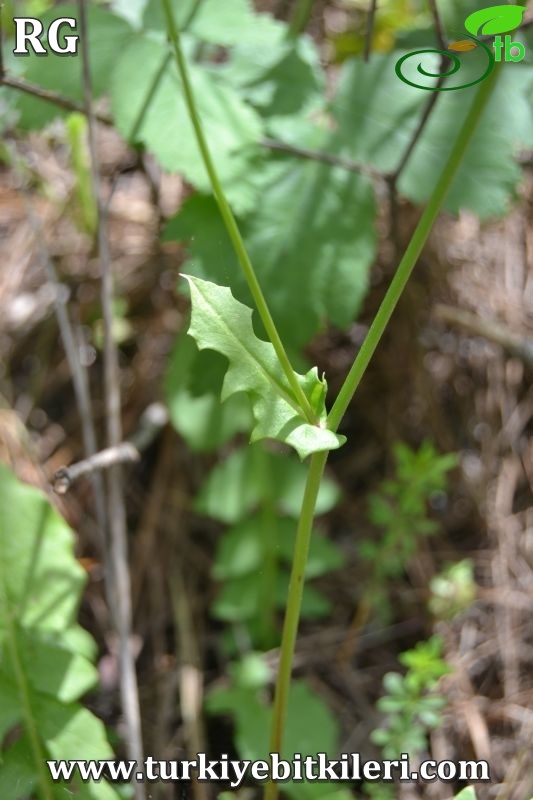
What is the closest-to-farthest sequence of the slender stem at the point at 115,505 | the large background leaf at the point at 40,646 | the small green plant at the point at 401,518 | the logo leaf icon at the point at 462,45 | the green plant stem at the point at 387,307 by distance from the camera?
the green plant stem at the point at 387,307
the large background leaf at the point at 40,646
the slender stem at the point at 115,505
the logo leaf icon at the point at 462,45
the small green plant at the point at 401,518

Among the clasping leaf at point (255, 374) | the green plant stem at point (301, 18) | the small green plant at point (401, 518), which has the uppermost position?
the green plant stem at point (301, 18)

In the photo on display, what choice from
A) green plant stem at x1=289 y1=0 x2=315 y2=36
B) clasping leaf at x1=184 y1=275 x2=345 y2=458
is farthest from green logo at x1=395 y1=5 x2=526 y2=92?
clasping leaf at x1=184 y1=275 x2=345 y2=458

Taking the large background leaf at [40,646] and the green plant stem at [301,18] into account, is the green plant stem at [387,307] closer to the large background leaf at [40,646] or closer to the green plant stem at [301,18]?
the large background leaf at [40,646]

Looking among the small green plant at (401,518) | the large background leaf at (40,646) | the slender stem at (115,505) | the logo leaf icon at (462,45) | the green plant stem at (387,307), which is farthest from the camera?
the small green plant at (401,518)

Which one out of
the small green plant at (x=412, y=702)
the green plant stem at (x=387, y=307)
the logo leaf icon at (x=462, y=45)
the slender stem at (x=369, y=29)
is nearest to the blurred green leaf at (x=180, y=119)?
the slender stem at (x=369, y=29)

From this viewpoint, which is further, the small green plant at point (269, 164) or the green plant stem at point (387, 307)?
the small green plant at point (269, 164)

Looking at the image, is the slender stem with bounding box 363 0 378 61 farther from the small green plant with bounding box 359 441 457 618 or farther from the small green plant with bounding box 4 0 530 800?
the small green plant with bounding box 359 441 457 618
